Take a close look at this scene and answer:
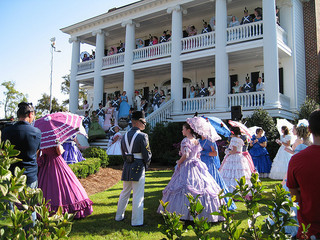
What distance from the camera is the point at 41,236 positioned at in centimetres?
177

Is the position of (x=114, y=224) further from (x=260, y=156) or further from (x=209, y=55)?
(x=209, y=55)

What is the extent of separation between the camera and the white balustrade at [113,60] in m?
20.0

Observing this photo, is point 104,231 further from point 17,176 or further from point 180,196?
point 17,176

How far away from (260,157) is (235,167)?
14.0 feet

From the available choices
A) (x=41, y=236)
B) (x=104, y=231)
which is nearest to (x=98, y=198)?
(x=104, y=231)

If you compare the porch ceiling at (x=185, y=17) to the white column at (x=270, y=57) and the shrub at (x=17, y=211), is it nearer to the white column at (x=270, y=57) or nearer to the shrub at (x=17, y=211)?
the white column at (x=270, y=57)

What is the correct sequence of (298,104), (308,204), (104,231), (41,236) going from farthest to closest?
(298,104)
(104,231)
(308,204)
(41,236)

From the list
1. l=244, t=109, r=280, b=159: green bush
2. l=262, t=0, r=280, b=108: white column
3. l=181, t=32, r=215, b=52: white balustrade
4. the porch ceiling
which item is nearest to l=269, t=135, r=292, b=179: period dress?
l=244, t=109, r=280, b=159: green bush

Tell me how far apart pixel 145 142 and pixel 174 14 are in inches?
539

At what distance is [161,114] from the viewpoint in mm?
15992

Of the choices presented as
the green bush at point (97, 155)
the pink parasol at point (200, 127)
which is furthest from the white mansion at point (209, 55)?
the pink parasol at point (200, 127)

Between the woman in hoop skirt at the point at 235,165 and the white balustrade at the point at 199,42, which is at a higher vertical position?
the white balustrade at the point at 199,42

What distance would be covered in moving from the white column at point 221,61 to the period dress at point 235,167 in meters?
7.63

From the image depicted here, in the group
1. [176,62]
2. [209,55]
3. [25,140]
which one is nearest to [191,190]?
[25,140]
